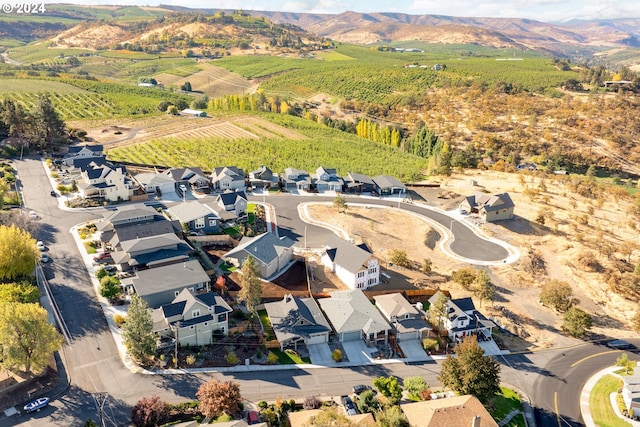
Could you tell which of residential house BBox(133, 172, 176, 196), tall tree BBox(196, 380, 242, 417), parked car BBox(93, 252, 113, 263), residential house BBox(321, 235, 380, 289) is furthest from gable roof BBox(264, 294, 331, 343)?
residential house BBox(133, 172, 176, 196)

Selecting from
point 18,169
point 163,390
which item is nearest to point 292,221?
point 163,390

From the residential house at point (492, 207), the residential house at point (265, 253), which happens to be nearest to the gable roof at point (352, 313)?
the residential house at point (265, 253)

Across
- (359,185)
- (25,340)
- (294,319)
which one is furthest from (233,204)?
(25,340)

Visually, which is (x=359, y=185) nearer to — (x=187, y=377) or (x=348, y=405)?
(x=348, y=405)

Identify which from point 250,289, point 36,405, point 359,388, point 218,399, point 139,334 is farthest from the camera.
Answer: point 250,289

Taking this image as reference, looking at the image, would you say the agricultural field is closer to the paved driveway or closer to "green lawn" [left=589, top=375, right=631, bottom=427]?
the paved driveway

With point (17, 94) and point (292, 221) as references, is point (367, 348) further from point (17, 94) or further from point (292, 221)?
point (17, 94)

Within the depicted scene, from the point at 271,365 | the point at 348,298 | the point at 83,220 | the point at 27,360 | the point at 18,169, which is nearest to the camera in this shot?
the point at 27,360

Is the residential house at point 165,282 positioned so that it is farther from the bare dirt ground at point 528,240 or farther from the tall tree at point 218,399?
the bare dirt ground at point 528,240
